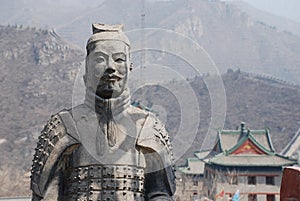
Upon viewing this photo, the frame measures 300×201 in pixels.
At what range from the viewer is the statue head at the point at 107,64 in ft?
13.6

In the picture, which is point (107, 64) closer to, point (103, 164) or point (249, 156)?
point (103, 164)

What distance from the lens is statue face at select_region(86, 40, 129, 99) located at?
163 inches

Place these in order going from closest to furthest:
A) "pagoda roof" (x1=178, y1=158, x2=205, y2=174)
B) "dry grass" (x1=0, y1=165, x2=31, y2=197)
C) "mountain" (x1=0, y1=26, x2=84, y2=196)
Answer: "dry grass" (x1=0, y1=165, x2=31, y2=197)
"pagoda roof" (x1=178, y1=158, x2=205, y2=174)
"mountain" (x1=0, y1=26, x2=84, y2=196)

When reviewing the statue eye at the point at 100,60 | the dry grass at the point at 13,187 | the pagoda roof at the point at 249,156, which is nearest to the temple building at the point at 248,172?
the pagoda roof at the point at 249,156

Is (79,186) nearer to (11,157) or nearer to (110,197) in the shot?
(110,197)

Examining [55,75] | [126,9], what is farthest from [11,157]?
[126,9]

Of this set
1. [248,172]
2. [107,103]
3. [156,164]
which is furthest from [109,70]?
[248,172]

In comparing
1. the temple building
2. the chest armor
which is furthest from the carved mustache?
the temple building

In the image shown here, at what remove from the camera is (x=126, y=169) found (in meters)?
4.17

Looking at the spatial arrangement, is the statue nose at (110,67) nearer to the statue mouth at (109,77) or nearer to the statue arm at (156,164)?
the statue mouth at (109,77)

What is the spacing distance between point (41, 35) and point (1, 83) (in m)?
19.9

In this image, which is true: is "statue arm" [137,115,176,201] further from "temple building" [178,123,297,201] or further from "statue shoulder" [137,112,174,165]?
"temple building" [178,123,297,201]

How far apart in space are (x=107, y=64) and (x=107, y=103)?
0.34m

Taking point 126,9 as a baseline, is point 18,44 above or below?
below
